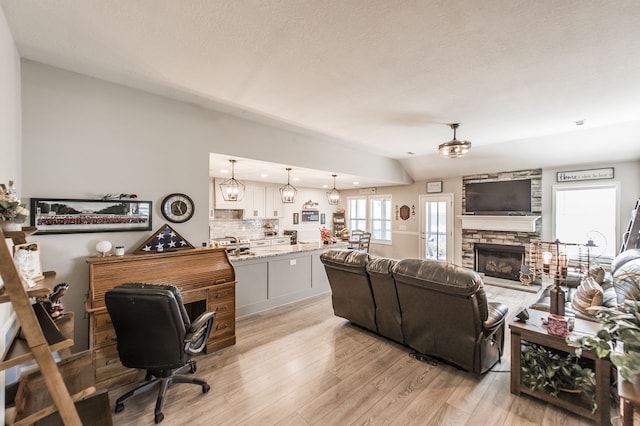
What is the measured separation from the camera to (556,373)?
7.08 ft

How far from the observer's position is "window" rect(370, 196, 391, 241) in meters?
7.93

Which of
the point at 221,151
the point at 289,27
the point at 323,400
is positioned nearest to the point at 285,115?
the point at 221,151

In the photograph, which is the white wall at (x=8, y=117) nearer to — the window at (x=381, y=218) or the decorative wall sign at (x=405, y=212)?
the decorative wall sign at (x=405, y=212)

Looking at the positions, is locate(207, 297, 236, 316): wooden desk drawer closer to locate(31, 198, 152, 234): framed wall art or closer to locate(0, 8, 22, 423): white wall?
locate(31, 198, 152, 234): framed wall art

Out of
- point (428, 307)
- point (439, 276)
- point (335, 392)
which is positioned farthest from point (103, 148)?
point (428, 307)

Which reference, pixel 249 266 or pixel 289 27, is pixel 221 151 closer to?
pixel 249 266

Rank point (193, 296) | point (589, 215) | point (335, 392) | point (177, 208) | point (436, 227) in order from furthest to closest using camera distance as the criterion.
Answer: point (436, 227) → point (589, 215) → point (177, 208) → point (193, 296) → point (335, 392)

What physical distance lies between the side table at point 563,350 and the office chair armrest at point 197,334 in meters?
2.58

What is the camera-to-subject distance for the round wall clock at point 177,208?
9.88 ft

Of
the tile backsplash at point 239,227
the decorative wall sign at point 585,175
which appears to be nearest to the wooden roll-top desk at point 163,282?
the tile backsplash at point 239,227

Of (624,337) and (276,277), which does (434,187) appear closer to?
(276,277)

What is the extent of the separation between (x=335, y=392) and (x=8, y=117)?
3.15 meters

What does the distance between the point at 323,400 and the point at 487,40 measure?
3011 mm

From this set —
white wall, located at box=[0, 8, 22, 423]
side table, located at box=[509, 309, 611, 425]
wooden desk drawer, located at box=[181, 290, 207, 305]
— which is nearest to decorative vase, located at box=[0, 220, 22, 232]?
white wall, located at box=[0, 8, 22, 423]
